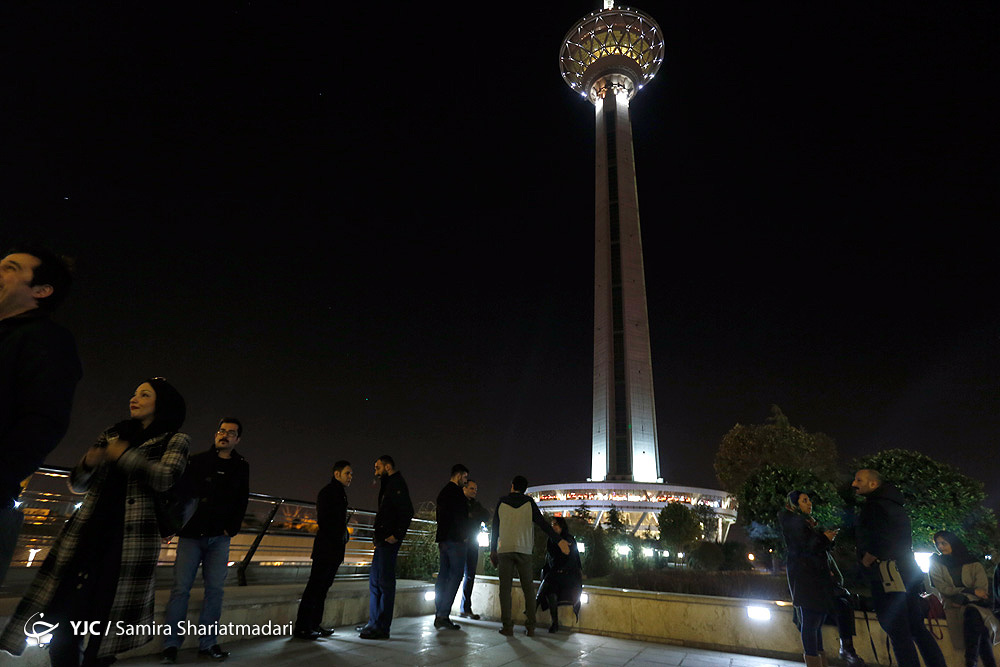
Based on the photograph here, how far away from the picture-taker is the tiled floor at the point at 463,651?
183 inches

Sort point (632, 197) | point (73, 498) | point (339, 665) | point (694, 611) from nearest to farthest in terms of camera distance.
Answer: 1. point (339, 665)
2. point (73, 498)
3. point (694, 611)
4. point (632, 197)

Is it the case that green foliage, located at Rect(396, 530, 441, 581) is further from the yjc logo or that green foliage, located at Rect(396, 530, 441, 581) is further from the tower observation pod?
the tower observation pod

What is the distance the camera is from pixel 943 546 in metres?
6.01

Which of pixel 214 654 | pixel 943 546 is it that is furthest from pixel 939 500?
pixel 214 654

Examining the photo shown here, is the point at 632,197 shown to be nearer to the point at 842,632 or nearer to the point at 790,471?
the point at 790,471

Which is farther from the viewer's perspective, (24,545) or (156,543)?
(24,545)

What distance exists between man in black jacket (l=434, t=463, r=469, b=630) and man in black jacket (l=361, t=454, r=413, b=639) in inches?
31.3

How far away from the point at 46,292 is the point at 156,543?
1.34 m

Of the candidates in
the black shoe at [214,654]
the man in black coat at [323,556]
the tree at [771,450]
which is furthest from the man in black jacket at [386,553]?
the tree at [771,450]

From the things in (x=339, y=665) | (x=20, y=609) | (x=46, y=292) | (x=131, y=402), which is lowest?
(x=339, y=665)

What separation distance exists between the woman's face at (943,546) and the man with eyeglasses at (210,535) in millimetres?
7469

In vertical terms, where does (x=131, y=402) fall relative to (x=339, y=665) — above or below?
above

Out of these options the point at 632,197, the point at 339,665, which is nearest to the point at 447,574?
the point at 339,665

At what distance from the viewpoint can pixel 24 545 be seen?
4.82 meters
